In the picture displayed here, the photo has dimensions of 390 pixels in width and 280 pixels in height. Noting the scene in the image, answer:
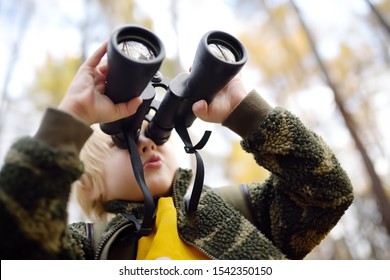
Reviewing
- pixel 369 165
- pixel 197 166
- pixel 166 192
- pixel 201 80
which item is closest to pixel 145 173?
pixel 166 192

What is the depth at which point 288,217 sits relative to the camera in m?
0.80

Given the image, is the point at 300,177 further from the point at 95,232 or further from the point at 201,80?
the point at 95,232

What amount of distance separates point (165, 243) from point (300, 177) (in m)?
0.30

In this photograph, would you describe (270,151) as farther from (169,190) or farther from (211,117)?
(169,190)

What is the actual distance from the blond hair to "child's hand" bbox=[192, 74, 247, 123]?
1.03 ft

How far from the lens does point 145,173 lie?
0.88 metres

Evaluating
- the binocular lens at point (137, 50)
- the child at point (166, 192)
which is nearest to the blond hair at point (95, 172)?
the child at point (166, 192)

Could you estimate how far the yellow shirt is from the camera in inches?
28.5

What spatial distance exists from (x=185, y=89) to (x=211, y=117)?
84mm

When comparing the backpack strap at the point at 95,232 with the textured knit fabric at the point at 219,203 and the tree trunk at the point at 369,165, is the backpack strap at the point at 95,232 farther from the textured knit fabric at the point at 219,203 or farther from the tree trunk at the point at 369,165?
the tree trunk at the point at 369,165

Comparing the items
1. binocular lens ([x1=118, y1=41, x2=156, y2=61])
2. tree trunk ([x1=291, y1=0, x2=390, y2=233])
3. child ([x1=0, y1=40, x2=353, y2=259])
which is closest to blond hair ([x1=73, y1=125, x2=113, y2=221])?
child ([x1=0, y1=40, x2=353, y2=259])

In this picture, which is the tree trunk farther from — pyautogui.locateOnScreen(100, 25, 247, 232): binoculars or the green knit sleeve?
pyautogui.locateOnScreen(100, 25, 247, 232): binoculars

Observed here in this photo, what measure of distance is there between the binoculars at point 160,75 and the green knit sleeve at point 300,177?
14cm
